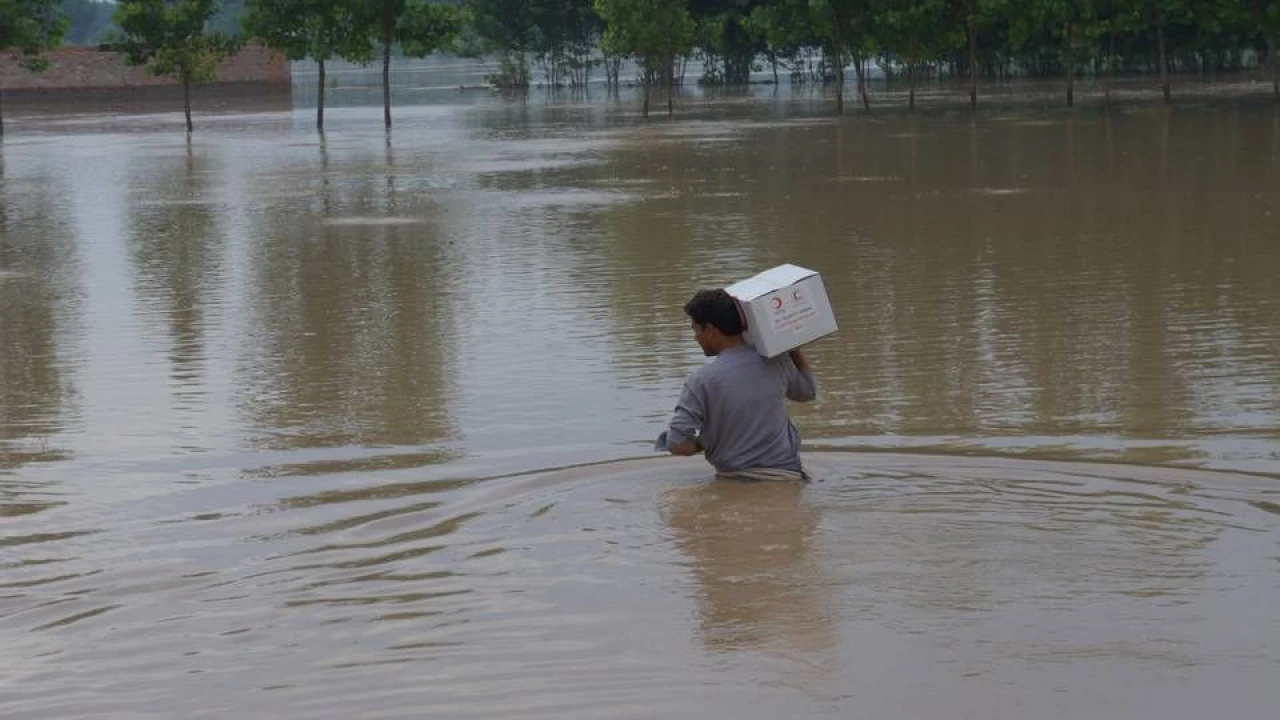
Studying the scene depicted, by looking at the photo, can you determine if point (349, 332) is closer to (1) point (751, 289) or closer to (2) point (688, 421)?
(2) point (688, 421)

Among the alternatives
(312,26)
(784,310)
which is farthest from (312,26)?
(784,310)

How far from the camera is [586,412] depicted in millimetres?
10523

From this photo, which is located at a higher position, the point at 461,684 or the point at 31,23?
the point at 31,23

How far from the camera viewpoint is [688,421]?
312 inches

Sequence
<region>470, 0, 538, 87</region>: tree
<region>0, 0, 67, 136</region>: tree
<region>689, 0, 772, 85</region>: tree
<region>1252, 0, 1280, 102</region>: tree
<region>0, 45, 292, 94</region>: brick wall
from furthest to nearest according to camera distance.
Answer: <region>470, 0, 538, 87</region>: tree, <region>689, 0, 772, 85</region>: tree, <region>0, 45, 292, 94</region>: brick wall, <region>0, 0, 67, 136</region>: tree, <region>1252, 0, 1280, 102</region>: tree

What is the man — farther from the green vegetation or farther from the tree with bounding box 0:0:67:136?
the tree with bounding box 0:0:67:136

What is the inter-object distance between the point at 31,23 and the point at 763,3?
33511mm

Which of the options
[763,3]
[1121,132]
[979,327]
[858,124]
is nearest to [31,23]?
[858,124]

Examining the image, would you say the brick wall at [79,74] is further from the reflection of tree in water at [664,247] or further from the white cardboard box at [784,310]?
the white cardboard box at [784,310]

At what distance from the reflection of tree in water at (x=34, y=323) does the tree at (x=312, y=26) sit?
25091mm

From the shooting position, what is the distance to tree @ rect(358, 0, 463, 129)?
5175 cm

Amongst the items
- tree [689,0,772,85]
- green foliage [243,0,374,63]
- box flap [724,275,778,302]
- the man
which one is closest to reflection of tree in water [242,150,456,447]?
the man

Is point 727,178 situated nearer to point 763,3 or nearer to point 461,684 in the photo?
point 461,684

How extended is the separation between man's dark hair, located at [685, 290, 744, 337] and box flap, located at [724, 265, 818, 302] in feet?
0.16
